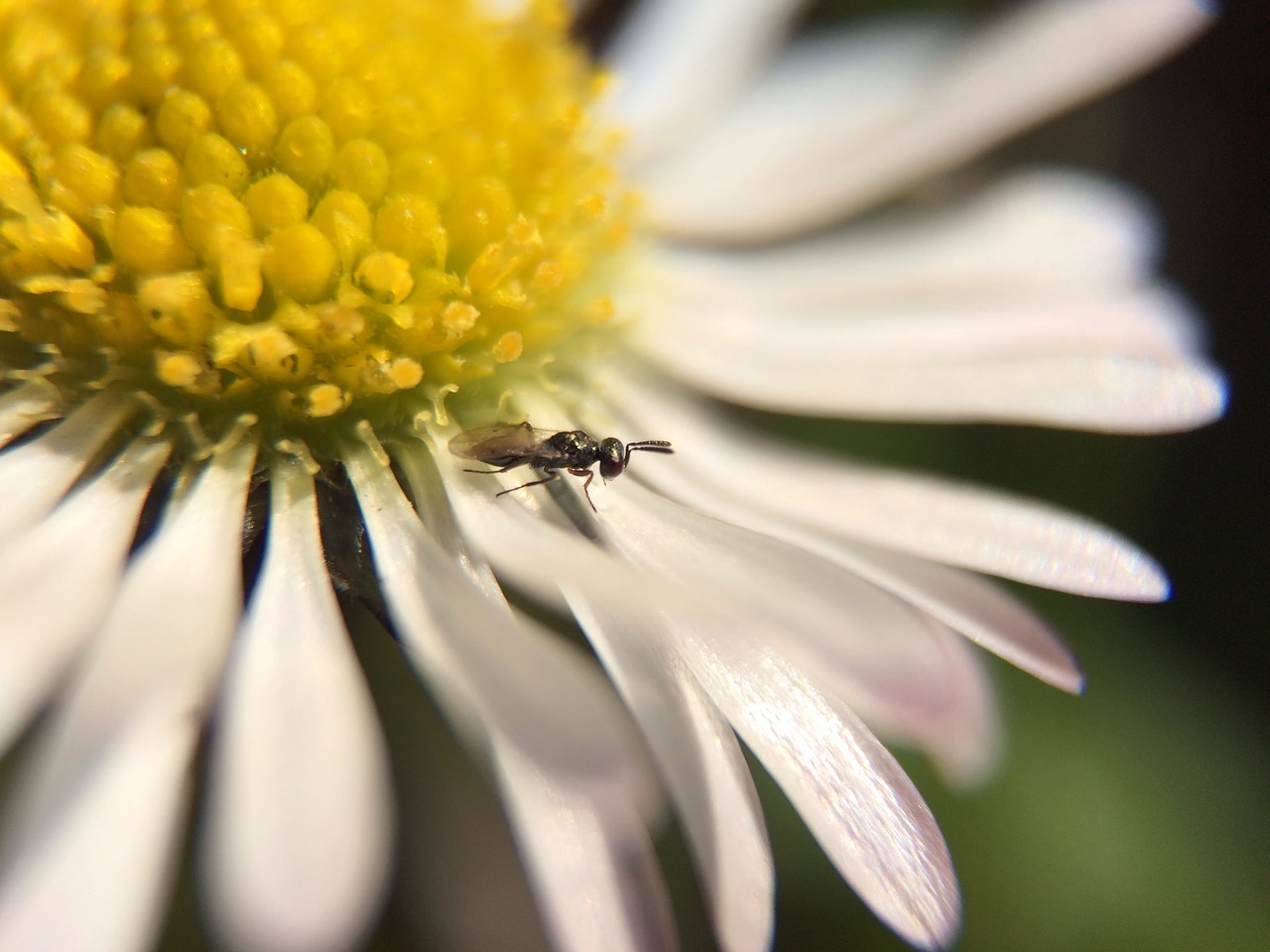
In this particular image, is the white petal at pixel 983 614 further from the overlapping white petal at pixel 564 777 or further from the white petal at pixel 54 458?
the white petal at pixel 54 458

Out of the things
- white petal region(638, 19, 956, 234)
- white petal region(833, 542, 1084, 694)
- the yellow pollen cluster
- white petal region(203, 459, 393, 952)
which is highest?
white petal region(638, 19, 956, 234)

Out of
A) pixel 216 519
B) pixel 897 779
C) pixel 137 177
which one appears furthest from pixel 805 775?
pixel 137 177

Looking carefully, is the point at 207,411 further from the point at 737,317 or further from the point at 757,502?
the point at 737,317

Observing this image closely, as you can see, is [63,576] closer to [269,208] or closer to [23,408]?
[23,408]

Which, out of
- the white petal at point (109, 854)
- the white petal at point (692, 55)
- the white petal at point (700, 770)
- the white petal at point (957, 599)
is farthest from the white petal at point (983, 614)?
the white petal at point (692, 55)

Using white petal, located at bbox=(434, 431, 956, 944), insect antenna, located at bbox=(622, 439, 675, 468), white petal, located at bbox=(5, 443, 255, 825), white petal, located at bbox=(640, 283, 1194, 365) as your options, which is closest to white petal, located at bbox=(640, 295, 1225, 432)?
white petal, located at bbox=(640, 283, 1194, 365)

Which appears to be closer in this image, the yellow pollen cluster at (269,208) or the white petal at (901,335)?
the yellow pollen cluster at (269,208)

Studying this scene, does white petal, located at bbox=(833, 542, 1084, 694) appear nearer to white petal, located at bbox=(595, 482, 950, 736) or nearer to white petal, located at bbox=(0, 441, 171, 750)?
white petal, located at bbox=(595, 482, 950, 736)

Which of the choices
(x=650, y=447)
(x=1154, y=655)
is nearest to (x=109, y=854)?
(x=650, y=447)
